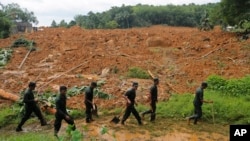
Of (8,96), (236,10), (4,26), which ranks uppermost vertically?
(236,10)

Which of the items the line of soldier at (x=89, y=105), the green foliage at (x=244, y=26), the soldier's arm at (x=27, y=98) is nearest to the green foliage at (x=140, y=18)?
the green foliage at (x=244, y=26)

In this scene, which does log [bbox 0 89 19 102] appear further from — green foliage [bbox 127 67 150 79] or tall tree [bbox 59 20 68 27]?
tall tree [bbox 59 20 68 27]

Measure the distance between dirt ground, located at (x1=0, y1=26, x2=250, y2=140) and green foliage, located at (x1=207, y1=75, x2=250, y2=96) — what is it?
34.4 inches

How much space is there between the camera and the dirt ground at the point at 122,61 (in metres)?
16.2

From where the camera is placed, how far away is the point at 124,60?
19750mm

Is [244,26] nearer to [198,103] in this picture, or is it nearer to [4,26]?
[198,103]

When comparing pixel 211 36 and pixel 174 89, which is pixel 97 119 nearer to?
pixel 174 89

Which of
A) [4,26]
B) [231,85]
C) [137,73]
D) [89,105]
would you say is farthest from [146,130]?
[4,26]

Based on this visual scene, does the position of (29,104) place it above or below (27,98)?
below

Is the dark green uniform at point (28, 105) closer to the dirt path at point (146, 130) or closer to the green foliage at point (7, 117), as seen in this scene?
the dirt path at point (146, 130)

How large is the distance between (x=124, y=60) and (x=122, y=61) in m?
0.26

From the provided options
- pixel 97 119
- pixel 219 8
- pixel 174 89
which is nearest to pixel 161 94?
pixel 174 89

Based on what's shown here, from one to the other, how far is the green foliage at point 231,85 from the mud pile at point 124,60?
970mm

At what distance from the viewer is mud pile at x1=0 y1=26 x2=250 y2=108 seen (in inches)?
647
